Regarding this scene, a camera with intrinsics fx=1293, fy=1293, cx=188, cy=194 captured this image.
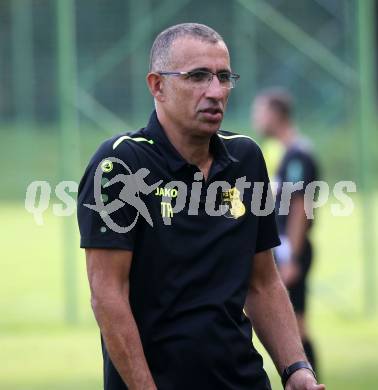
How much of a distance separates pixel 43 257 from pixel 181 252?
45.0 feet

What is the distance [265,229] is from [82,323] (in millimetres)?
8312

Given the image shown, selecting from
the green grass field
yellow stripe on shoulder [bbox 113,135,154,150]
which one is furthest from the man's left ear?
the green grass field

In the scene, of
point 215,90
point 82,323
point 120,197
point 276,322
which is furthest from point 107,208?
point 82,323

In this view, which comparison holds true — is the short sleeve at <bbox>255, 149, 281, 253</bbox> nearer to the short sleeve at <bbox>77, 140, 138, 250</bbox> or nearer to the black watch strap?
the black watch strap

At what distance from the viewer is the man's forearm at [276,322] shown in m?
4.45

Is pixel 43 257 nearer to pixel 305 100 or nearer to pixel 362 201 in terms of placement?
pixel 305 100

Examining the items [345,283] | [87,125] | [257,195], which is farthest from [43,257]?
[257,195]

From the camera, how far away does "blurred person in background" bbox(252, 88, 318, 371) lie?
9430 mm

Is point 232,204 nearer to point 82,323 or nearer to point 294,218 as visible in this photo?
point 294,218

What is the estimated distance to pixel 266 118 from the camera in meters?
9.97

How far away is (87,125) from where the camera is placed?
13930 mm

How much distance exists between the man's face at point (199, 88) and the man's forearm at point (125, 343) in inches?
25.9

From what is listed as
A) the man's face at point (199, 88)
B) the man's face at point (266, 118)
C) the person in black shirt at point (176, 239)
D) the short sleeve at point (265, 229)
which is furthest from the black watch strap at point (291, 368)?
the man's face at point (266, 118)

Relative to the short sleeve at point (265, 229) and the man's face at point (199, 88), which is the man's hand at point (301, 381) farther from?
the man's face at point (199, 88)
